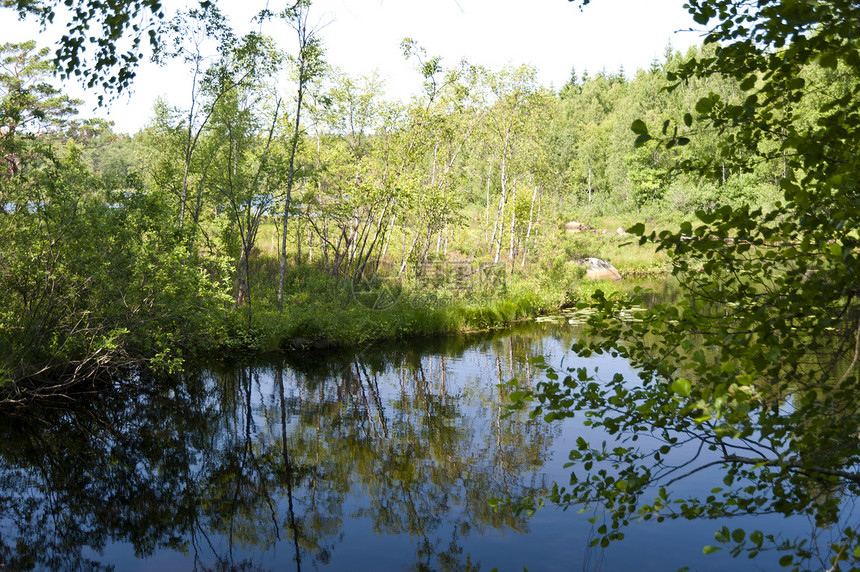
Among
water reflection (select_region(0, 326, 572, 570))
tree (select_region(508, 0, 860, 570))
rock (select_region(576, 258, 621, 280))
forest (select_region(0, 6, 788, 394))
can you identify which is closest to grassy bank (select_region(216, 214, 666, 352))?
forest (select_region(0, 6, 788, 394))

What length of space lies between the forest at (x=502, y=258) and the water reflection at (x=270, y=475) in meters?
0.79

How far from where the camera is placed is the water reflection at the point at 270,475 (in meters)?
6.58

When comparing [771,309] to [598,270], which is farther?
[598,270]

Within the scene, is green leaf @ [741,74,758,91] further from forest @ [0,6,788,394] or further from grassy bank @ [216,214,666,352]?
grassy bank @ [216,214,666,352]

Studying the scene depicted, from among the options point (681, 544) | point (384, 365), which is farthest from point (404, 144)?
point (681, 544)

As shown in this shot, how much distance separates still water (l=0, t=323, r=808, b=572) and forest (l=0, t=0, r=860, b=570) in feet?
1.83

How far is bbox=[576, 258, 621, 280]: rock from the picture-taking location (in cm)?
3052

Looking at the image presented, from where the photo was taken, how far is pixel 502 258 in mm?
29719

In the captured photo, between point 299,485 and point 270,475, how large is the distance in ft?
1.79

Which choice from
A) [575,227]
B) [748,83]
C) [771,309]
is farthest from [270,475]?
[575,227]

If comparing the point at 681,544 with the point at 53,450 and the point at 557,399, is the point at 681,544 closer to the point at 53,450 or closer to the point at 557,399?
the point at 557,399

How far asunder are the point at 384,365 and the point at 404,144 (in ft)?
29.1

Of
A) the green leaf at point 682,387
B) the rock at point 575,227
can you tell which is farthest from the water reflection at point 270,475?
the rock at point 575,227

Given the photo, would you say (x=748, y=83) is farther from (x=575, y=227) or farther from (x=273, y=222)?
(x=575, y=227)
